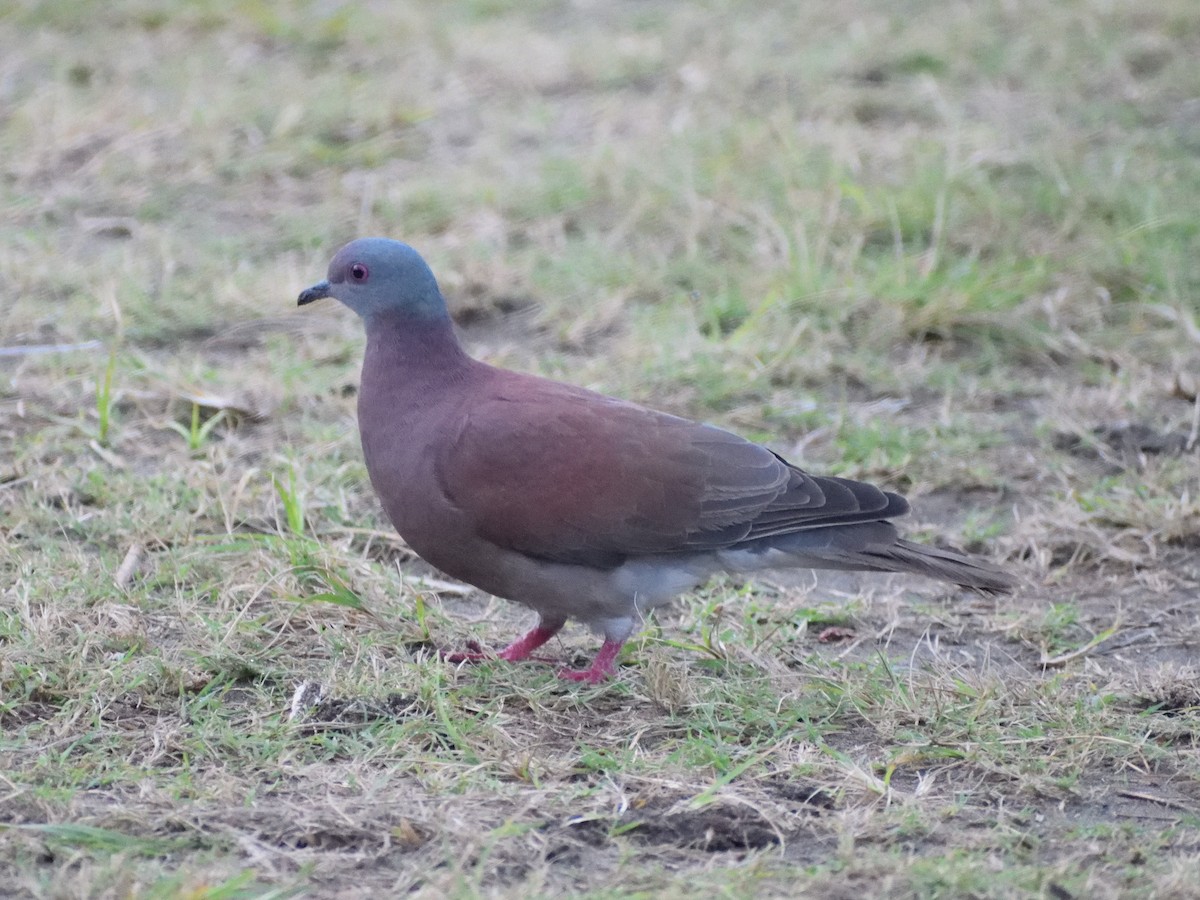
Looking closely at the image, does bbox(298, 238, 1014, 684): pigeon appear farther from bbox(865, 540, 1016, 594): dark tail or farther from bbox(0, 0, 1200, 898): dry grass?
bbox(0, 0, 1200, 898): dry grass

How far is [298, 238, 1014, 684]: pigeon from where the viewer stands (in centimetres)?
335

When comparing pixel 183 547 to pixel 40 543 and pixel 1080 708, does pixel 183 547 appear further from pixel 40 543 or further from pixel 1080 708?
pixel 1080 708

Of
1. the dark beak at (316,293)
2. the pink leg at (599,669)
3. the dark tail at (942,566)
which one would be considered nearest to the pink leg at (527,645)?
the pink leg at (599,669)

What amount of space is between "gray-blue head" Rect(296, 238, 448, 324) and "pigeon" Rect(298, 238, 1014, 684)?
2.5 inches

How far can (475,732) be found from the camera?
310 cm

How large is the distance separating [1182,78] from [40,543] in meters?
6.07

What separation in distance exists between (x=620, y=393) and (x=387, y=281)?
1400 millimetres

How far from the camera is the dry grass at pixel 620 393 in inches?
110

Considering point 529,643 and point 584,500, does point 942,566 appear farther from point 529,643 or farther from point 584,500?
point 529,643

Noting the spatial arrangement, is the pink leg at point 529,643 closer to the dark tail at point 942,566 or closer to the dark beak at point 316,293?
the dark tail at point 942,566

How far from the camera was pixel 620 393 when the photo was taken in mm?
4918

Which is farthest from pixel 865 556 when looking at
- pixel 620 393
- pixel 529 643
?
pixel 620 393

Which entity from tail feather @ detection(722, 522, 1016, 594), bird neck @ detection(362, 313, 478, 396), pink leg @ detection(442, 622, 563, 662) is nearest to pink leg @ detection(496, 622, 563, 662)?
pink leg @ detection(442, 622, 563, 662)

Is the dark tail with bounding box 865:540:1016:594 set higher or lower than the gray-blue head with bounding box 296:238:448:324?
lower
